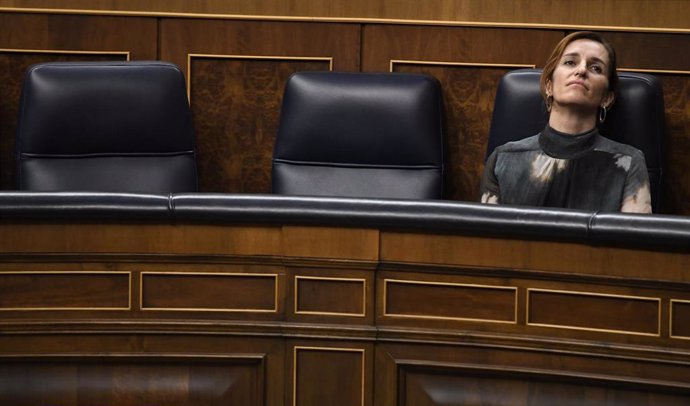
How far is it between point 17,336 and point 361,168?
2.44ft

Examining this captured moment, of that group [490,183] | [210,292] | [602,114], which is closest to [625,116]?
[602,114]

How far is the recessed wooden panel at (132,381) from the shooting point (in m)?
1.51

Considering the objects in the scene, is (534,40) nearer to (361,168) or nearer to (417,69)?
(417,69)

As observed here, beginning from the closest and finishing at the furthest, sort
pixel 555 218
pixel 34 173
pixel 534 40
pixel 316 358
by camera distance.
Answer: pixel 555 218 → pixel 316 358 → pixel 34 173 → pixel 534 40

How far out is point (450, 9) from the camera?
218 cm

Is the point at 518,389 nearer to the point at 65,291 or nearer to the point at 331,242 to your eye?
the point at 331,242

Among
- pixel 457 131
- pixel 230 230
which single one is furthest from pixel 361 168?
pixel 230 230

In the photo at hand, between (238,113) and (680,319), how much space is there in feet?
3.77

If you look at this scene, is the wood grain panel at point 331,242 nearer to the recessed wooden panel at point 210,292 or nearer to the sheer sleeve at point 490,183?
the recessed wooden panel at point 210,292

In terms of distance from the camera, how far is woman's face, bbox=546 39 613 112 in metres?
1.86

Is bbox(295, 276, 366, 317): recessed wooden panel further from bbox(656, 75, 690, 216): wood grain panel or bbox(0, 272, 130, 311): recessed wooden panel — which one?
bbox(656, 75, 690, 216): wood grain panel

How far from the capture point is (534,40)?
2.16 m

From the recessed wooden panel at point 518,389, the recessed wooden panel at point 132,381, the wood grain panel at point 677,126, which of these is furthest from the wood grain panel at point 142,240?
the wood grain panel at point 677,126

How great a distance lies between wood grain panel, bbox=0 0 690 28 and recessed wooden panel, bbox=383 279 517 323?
0.87 meters
